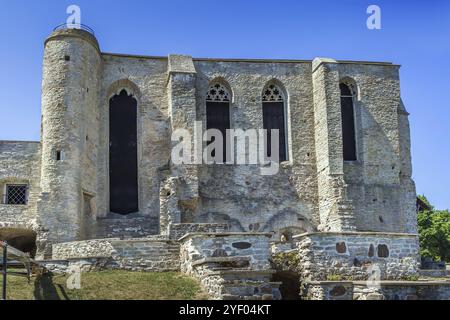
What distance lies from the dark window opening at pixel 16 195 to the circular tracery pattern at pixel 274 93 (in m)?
12.5

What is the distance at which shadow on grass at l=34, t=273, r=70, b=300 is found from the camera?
58.3ft

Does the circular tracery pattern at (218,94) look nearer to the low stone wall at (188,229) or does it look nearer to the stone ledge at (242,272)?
the low stone wall at (188,229)

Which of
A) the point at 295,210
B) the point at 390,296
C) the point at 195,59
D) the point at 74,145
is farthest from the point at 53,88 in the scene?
the point at 390,296

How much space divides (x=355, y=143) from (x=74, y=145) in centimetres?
1374

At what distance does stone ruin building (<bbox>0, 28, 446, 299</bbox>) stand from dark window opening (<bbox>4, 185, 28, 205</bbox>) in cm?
6

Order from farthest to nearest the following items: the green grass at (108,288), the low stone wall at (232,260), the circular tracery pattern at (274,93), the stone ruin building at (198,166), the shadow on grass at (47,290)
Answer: the circular tracery pattern at (274,93) → the stone ruin building at (198,166) → the low stone wall at (232,260) → the green grass at (108,288) → the shadow on grass at (47,290)

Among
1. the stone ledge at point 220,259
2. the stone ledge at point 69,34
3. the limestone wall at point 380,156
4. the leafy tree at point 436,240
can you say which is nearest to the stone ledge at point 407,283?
the stone ledge at point 220,259

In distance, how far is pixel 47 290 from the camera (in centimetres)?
1850

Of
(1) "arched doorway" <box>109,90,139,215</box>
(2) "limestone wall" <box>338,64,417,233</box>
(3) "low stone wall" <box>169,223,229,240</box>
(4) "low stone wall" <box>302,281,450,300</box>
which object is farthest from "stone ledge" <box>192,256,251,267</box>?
(2) "limestone wall" <box>338,64,417,233</box>

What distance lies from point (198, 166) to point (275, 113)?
5.08 metres

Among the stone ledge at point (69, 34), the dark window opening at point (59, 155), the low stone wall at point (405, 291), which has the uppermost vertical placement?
the stone ledge at point (69, 34)

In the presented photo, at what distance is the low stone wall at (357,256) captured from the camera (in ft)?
68.4

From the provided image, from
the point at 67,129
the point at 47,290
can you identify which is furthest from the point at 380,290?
the point at 67,129
